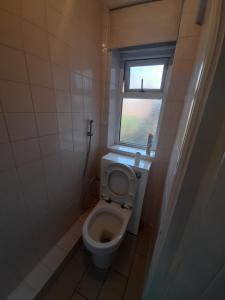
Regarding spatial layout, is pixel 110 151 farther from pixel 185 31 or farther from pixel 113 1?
pixel 113 1

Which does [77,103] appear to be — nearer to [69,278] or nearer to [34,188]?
[34,188]

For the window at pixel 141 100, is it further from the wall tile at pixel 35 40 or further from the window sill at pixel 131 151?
the wall tile at pixel 35 40

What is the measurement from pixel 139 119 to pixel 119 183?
0.83m

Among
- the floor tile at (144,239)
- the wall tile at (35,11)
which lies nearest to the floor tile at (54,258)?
the floor tile at (144,239)

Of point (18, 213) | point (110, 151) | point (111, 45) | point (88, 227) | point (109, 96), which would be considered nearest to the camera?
point (18, 213)

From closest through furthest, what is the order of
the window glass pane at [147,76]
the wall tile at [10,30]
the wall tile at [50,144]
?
1. the wall tile at [10,30]
2. the wall tile at [50,144]
3. the window glass pane at [147,76]

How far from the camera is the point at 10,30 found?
69 centimetres

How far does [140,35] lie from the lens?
1209mm

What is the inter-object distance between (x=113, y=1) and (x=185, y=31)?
2.33 feet

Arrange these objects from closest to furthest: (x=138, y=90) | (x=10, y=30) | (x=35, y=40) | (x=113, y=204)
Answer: (x=10, y=30) < (x=35, y=40) < (x=113, y=204) < (x=138, y=90)

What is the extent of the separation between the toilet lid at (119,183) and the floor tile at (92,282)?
62cm

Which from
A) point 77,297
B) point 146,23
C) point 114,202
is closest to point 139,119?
point 146,23

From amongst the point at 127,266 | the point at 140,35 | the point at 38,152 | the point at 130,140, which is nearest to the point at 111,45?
the point at 140,35

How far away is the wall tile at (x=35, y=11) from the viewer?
0.73 meters
